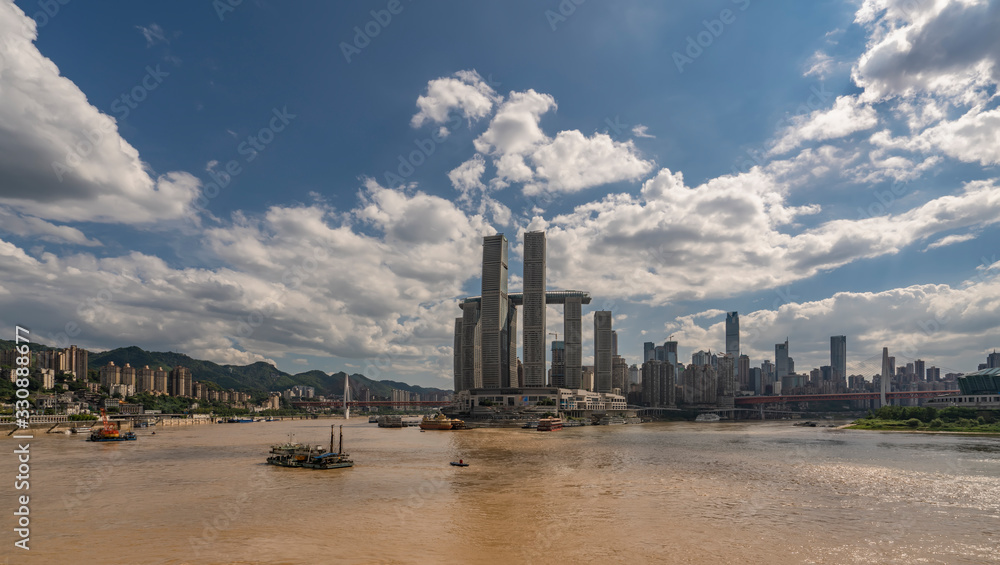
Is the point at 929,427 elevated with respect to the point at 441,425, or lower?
elevated

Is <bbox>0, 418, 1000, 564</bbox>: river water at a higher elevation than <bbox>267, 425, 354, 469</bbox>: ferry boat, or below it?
higher

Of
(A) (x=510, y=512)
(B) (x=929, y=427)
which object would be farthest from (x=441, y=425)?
(B) (x=929, y=427)

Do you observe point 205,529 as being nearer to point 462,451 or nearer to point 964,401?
point 462,451

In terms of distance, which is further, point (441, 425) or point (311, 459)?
point (441, 425)

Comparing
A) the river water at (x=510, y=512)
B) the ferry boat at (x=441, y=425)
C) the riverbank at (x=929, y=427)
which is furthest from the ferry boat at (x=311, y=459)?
the riverbank at (x=929, y=427)

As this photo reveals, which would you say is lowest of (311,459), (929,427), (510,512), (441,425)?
(441,425)

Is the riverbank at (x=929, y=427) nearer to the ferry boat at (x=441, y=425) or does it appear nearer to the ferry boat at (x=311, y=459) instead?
the ferry boat at (x=441, y=425)

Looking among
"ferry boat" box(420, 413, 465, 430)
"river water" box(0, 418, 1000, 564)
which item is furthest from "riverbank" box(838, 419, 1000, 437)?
Answer: "ferry boat" box(420, 413, 465, 430)

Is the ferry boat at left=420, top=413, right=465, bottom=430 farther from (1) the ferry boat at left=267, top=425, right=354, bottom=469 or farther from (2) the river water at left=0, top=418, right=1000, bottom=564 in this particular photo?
(1) the ferry boat at left=267, top=425, right=354, bottom=469

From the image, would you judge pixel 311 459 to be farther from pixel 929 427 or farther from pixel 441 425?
pixel 929 427

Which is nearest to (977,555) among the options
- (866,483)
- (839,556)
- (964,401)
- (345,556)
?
(839,556)
